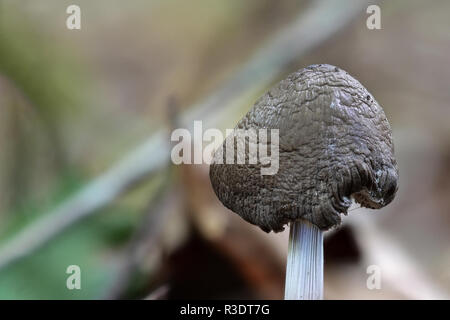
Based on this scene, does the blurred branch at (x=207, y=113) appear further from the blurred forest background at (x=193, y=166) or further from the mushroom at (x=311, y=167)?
A: the mushroom at (x=311, y=167)

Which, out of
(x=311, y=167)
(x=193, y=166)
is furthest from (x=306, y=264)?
(x=193, y=166)

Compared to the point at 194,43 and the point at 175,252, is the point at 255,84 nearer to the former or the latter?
the point at 194,43

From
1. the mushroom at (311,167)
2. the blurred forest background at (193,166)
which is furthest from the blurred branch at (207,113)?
the mushroom at (311,167)

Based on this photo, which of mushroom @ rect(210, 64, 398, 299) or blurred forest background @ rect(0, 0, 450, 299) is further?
blurred forest background @ rect(0, 0, 450, 299)

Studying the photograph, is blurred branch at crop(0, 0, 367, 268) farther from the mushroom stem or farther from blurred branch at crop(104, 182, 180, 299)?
the mushroom stem

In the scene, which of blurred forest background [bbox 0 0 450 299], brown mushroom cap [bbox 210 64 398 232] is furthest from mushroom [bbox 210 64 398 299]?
blurred forest background [bbox 0 0 450 299]
